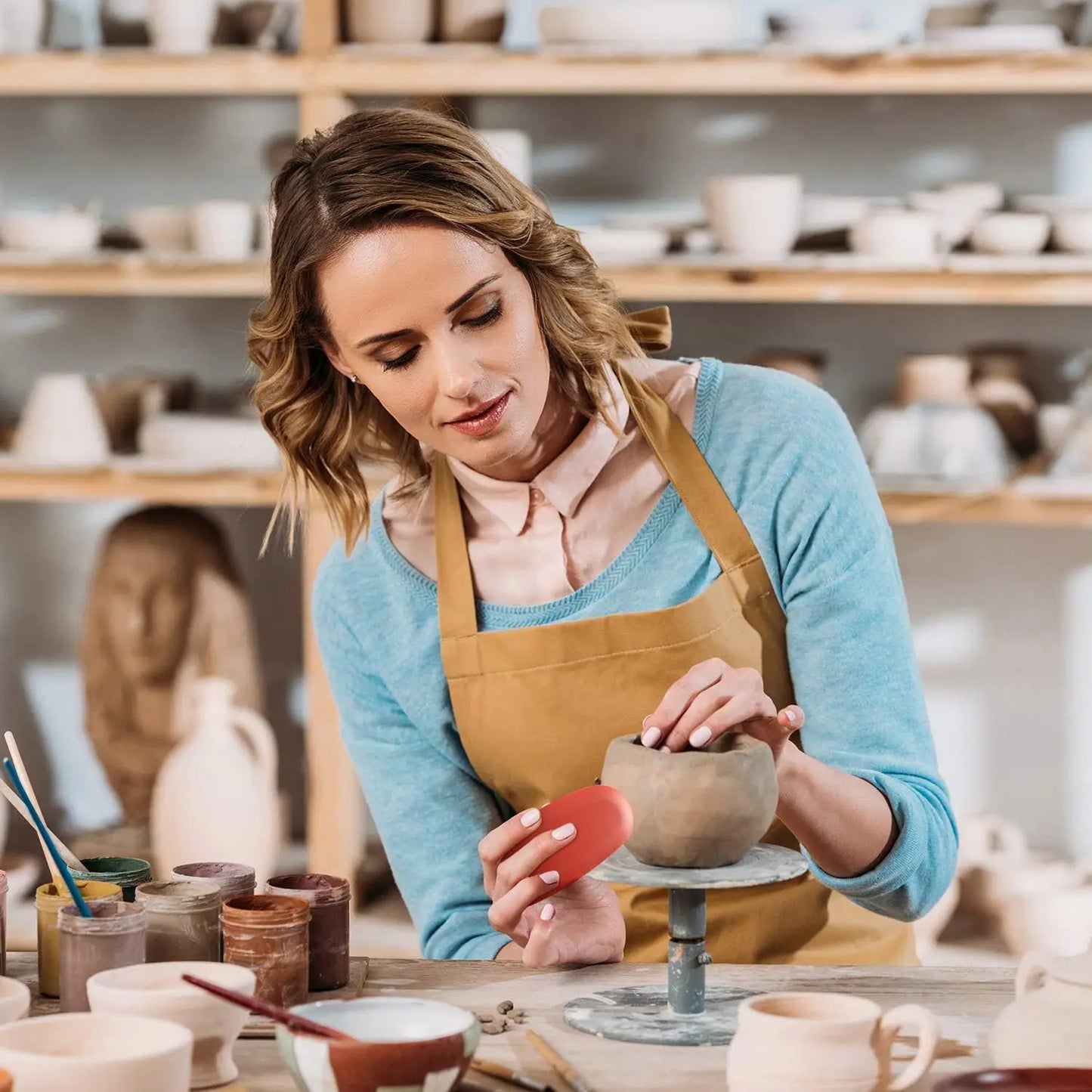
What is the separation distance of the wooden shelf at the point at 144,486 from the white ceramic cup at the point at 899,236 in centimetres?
114

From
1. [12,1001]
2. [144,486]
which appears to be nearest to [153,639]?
[144,486]

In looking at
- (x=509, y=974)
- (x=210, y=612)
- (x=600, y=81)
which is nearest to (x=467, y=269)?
(x=509, y=974)

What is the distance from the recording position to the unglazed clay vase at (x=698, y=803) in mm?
1088

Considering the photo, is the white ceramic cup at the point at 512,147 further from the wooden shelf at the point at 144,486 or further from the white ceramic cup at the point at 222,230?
the wooden shelf at the point at 144,486

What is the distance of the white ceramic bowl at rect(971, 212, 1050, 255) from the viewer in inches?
106

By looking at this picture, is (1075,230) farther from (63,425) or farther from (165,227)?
(63,425)

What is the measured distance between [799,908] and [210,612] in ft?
5.38

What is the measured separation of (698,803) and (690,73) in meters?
1.90

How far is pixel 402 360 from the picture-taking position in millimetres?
1521

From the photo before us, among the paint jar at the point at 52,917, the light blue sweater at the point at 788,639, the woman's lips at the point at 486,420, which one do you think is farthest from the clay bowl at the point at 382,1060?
the woman's lips at the point at 486,420

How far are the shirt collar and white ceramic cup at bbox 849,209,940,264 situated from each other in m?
1.17

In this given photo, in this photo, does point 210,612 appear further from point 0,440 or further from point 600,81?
point 600,81

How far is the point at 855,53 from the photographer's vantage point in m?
2.67

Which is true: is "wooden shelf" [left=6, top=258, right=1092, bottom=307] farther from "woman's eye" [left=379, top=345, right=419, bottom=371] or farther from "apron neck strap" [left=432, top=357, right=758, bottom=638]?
"woman's eye" [left=379, top=345, right=419, bottom=371]
